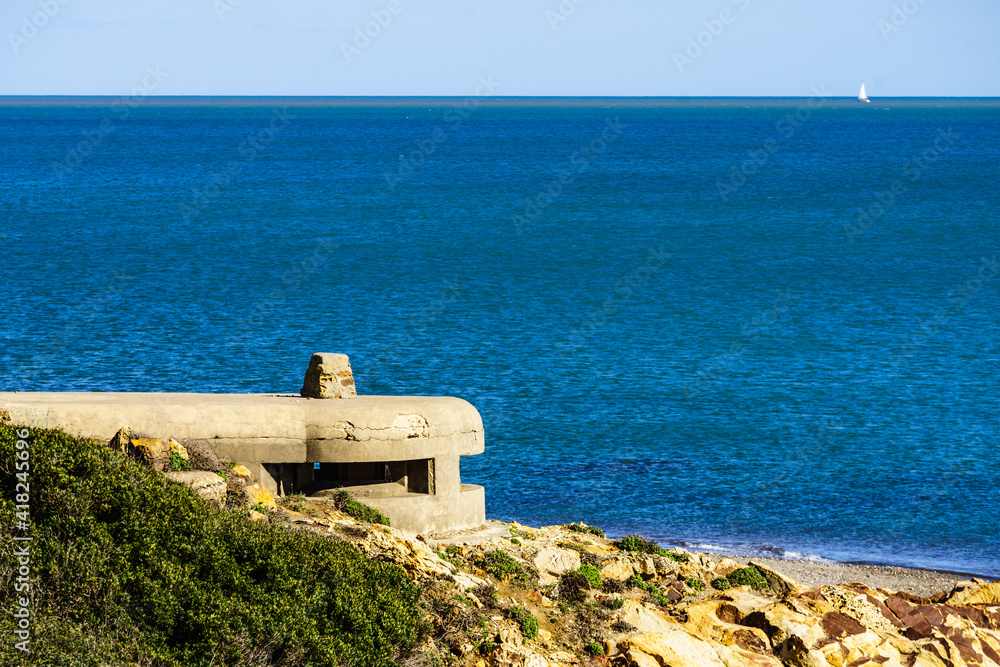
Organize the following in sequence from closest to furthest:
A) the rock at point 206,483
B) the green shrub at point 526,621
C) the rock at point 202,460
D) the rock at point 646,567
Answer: the green shrub at point 526,621, the rock at point 206,483, the rock at point 202,460, the rock at point 646,567

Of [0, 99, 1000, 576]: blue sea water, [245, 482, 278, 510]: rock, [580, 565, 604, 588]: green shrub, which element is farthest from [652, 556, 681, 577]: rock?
[0, 99, 1000, 576]: blue sea water

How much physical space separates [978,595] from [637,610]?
26.2 ft

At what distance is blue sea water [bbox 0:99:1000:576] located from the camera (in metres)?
37.3

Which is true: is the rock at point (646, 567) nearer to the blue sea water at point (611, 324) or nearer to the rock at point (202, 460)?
the rock at point (202, 460)

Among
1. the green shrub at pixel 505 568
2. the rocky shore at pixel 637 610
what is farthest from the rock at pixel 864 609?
the green shrub at pixel 505 568

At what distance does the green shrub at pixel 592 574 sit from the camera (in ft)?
68.9

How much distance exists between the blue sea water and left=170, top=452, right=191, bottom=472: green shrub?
14833 mm

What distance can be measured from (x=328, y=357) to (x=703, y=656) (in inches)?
400

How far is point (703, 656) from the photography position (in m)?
17.7

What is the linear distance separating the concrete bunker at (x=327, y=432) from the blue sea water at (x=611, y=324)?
411 inches

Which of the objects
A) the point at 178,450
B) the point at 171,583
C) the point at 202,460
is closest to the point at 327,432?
the point at 202,460

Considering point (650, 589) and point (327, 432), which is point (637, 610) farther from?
point (327, 432)

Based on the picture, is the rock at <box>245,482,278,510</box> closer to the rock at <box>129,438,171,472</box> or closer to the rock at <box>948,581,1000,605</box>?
the rock at <box>129,438,171,472</box>

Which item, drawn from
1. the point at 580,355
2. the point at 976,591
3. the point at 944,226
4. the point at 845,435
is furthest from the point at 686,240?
the point at 976,591
